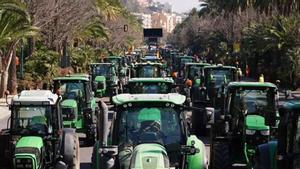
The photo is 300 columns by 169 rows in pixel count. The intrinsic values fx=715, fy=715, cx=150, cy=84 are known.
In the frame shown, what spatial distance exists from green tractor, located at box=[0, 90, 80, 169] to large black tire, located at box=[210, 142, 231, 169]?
2.69m

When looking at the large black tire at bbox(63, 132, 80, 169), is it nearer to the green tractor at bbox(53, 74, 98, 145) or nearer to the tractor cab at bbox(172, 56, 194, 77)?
the green tractor at bbox(53, 74, 98, 145)

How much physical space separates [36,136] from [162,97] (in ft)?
12.4

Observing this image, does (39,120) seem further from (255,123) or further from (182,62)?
(182,62)

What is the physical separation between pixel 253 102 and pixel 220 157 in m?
1.81

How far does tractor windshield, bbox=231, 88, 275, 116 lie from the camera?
15.0 metres

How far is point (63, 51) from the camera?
53.3 meters

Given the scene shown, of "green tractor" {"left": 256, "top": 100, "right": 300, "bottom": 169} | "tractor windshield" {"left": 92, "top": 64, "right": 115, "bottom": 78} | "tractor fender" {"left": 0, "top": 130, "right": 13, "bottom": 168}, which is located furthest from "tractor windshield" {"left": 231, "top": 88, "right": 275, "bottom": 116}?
"tractor windshield" {"left": 92, "top": 64, "right": 115, "bottom": 78}

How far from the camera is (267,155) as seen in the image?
11258 millimetres

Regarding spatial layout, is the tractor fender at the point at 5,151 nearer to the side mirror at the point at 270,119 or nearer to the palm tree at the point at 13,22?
the side mirror at the point at 270,119

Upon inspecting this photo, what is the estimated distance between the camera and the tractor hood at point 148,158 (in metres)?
8.92

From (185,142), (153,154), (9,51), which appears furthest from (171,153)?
(9,51)

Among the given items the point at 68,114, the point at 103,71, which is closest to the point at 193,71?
the point at 103,71

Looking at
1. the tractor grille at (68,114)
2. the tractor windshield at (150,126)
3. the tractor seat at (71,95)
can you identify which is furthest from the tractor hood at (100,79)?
the tractor windshield at (150,126)

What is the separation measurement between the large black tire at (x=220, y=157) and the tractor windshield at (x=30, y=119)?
10.7 feet
